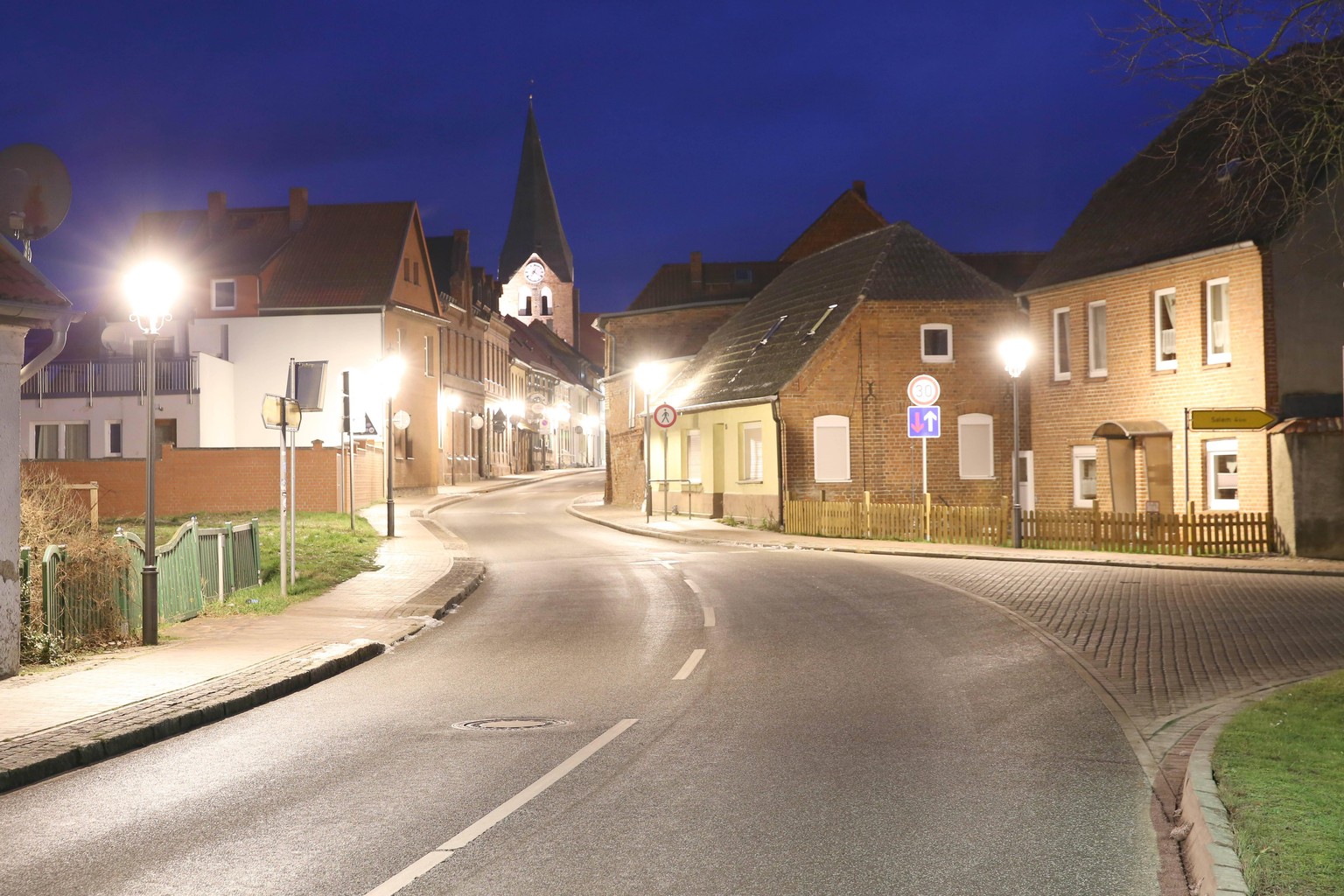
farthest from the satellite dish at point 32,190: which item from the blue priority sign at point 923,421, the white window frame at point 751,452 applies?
the white window frame at point 751,452

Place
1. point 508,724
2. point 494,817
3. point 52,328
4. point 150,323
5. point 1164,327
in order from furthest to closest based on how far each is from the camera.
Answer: point 1164,327 < point 150,323 < point 52,328 < point 508,724 < point 494,817

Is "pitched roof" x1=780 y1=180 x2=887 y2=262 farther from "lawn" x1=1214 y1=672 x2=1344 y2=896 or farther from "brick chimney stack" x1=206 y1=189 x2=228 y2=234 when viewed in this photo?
"lawn" x1=1214 y1=672 x2=1344 y2=896

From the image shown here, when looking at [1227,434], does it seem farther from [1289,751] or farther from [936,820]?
[936,820]

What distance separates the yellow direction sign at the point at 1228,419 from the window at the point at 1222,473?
111 inches

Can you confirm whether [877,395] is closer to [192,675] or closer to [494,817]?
[192,675]

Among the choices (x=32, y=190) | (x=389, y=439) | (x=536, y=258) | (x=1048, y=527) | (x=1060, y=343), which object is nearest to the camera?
(x=32, y=190)

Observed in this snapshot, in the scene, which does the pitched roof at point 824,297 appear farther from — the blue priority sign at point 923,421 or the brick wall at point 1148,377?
the blue priority sign at point 923,421

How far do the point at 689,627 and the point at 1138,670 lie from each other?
5.39 meters

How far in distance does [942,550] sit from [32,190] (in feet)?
60.9

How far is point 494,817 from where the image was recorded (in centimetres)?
704

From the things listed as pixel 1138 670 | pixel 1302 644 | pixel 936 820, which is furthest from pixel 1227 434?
pixel 936 820

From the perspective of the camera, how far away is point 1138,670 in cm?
1210

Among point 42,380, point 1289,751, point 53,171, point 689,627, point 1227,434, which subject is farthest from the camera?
point 42,380

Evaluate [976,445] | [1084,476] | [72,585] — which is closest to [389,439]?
[976,445]
